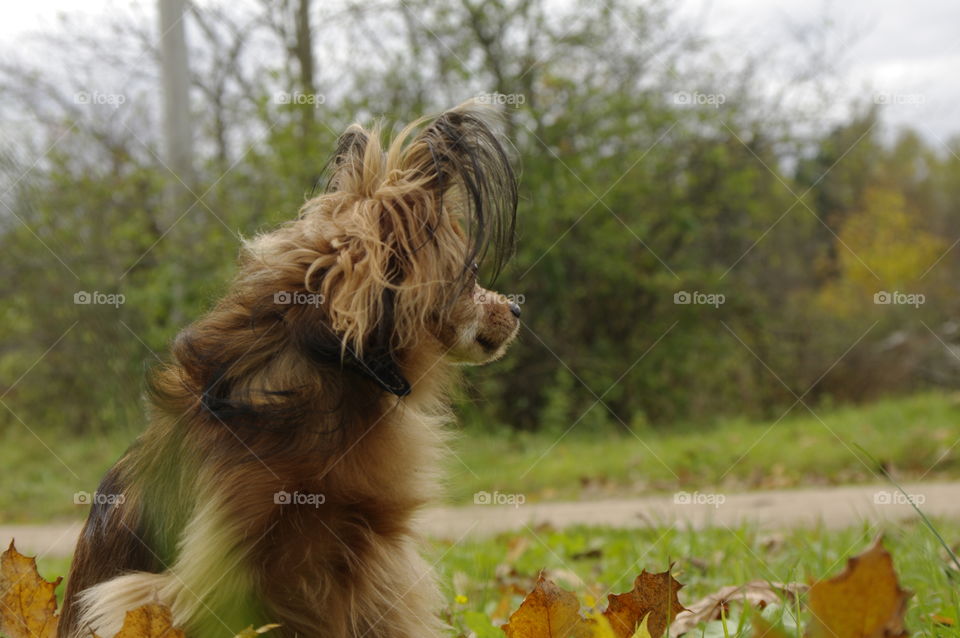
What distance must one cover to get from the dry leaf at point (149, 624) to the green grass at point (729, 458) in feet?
18.5

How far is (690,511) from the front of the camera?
6824 millimetres

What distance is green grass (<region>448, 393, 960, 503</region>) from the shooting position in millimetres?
9305

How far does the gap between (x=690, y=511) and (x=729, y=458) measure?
358 centimetres

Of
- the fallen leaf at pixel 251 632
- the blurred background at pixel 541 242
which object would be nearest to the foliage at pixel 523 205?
the blurred background at pixel 541 242

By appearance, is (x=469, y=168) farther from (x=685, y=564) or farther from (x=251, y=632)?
(x=685, y=564)

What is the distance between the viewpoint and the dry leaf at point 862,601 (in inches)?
59.7

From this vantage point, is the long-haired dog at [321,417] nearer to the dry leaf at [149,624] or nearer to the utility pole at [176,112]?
the dry leaf at [149,624]

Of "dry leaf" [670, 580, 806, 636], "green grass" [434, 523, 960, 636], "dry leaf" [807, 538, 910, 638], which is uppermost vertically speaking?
"dry leaf" [807, 538, 910, 638]

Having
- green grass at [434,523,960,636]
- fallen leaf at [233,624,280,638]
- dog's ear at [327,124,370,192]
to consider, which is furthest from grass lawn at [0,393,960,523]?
fallen leaf at [233,624,280,638]

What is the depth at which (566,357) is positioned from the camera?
44.2 feet

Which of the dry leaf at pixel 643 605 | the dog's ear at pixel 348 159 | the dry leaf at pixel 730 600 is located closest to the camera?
the dry leaf at pixel 643 605

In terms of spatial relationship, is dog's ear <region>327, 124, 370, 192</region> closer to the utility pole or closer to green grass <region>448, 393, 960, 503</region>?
green grass <region>448, 393, 960, 503</region>

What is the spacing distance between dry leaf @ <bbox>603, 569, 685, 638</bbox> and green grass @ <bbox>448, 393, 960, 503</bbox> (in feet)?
18.4

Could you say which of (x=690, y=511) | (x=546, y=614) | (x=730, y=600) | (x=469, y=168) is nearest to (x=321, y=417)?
(x=546, y=614)
